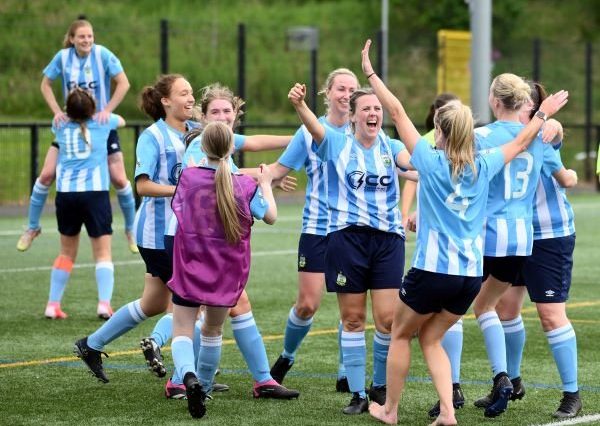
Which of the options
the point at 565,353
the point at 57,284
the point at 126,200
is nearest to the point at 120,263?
the point at 126,200

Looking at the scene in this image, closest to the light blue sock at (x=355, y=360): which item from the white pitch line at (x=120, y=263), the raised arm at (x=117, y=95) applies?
the raised arm at (x=117, y=95)

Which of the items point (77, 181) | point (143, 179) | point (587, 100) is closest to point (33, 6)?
point (587, 100)

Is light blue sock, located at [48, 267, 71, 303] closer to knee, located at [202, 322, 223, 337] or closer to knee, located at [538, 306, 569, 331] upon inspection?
knee, located at [202, 322, 223, 337]

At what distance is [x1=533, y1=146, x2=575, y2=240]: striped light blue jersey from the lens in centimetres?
737

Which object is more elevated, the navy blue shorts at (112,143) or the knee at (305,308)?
the navy blue shorts at (112,143)

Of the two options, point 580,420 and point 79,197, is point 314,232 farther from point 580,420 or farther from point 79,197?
point 79,197

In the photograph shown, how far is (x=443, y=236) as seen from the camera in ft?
21.4

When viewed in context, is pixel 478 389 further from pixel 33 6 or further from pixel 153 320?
pixel 33 6

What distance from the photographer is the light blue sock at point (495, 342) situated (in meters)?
7.30

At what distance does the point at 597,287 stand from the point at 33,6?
74.7ft

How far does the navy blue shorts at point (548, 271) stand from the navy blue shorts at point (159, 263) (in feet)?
6.57

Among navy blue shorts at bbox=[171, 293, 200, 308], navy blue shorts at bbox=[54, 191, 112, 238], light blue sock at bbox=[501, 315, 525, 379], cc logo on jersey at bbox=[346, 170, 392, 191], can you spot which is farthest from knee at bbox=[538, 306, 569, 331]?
navy blue shorts at bbox=[54, 191, 112, 238]

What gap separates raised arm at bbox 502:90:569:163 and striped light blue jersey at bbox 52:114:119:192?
488 centimetres

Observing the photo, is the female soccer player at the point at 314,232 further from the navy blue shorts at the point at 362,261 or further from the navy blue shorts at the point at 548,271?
the navy blue shorts at the point at 548,271
